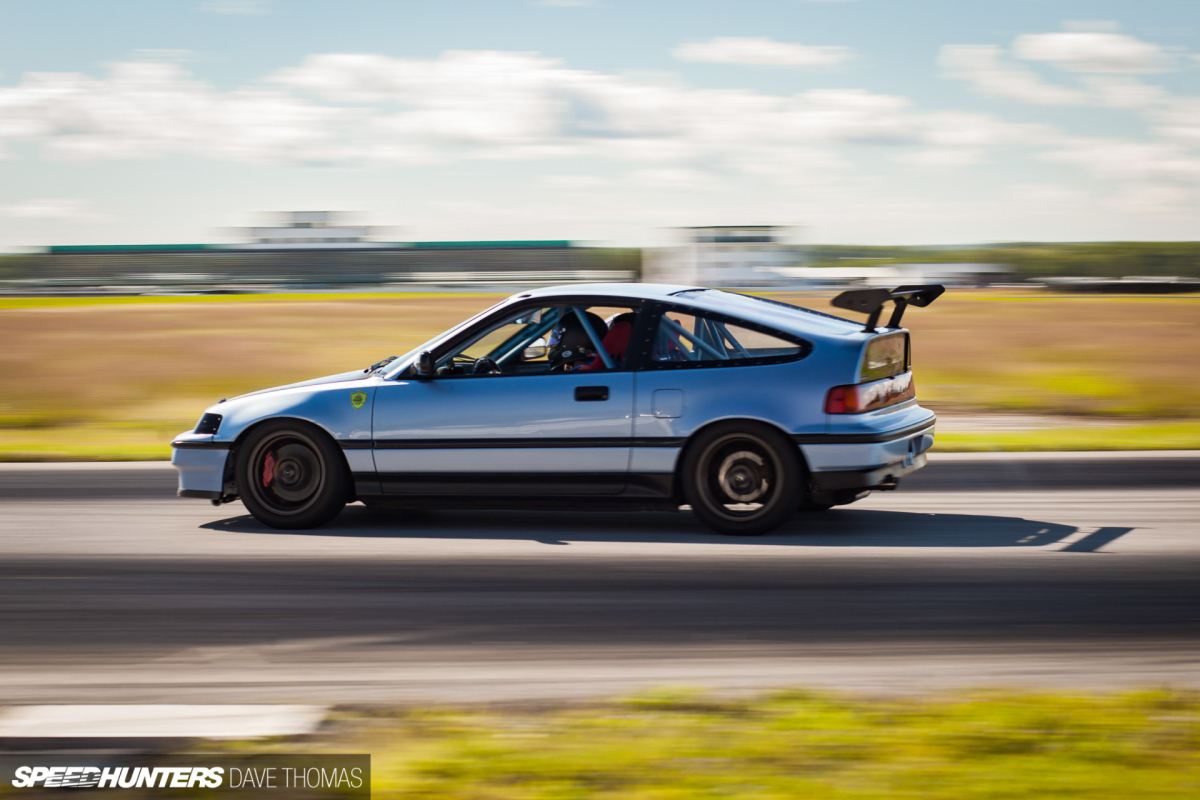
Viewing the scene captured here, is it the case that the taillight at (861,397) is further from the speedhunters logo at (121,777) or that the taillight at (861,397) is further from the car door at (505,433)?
the speedhunters logo at (121,777)

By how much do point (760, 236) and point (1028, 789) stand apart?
129 meters

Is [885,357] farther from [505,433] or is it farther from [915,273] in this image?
[915,273]

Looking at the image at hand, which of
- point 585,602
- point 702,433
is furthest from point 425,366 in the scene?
point 585,602

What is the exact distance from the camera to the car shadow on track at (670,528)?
6.84 meters

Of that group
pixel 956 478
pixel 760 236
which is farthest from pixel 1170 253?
pixel 956 478

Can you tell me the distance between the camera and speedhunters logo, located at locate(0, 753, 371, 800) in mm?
3314

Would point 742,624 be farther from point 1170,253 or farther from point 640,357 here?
point 1170,253

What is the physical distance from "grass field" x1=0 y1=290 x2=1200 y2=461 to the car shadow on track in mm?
4065

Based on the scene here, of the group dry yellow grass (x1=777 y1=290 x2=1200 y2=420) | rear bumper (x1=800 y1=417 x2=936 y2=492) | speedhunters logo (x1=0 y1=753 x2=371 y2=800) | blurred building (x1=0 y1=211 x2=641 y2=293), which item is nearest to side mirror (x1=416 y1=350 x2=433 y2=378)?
rear bumper (x1=800 y1=417 x2=936 y2=492)

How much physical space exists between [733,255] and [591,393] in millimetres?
122482

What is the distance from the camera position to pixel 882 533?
707 centimetres

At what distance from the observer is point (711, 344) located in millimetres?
6949

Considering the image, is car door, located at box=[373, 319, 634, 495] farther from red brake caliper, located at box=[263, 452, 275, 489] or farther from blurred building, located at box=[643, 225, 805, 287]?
blurred building, located at box=[643, 225, 805, 287]

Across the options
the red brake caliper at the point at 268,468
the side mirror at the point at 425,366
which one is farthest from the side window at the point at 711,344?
the red brake caliper at the point at 268,468
